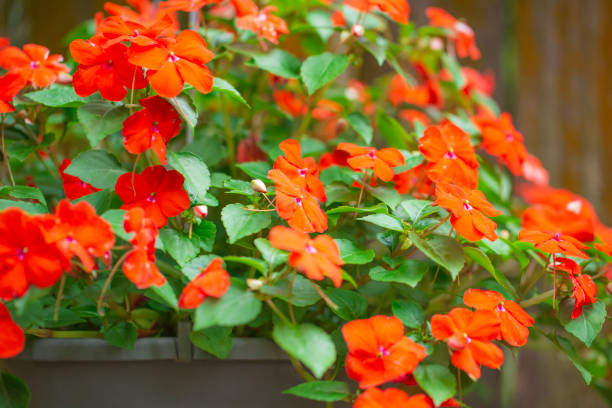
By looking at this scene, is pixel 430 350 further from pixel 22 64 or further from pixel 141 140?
pixel 22 64

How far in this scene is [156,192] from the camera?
53 cm

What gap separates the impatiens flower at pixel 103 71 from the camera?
51 centimetres

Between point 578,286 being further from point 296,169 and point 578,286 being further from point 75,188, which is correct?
point 75,188

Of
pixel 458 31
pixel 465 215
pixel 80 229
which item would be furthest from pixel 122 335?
pixel 458 31

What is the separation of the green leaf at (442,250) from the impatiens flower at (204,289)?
197 mm

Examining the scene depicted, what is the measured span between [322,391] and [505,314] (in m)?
0.20

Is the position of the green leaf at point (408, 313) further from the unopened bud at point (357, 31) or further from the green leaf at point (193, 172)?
the unopened bud at point (357, 31)

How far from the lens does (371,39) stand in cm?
80

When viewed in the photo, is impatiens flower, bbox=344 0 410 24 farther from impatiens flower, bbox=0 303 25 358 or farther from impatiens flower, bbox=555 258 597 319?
impatiens flower, bbox=0 303 25 358

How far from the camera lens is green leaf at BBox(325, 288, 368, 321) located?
555 millimetres

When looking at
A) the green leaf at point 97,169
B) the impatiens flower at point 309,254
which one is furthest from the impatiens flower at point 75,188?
the impatiens flower at point 309,254

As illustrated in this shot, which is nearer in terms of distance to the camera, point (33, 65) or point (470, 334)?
point (470, 334)

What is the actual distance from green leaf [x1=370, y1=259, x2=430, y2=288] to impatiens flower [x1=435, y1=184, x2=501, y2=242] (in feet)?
0.19

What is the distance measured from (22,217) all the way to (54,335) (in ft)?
0.62
